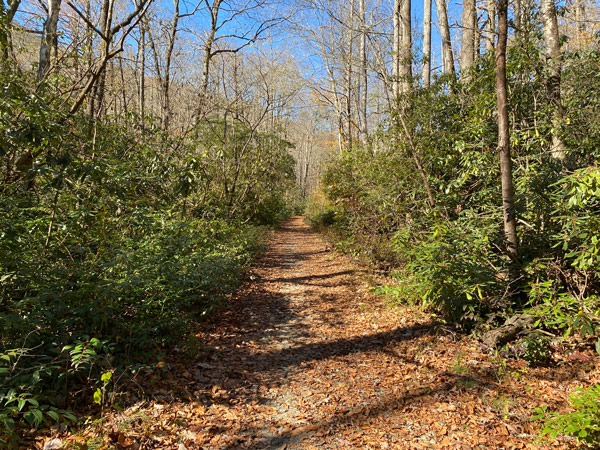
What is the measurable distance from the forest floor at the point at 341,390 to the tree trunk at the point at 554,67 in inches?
129

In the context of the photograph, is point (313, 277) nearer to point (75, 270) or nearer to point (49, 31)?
point (75, 270)

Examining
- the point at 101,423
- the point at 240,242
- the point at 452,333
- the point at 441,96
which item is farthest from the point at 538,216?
the point at 240,242

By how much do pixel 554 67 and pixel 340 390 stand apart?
237 inches

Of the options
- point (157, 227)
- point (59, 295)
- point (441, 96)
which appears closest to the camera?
point (59, 295)

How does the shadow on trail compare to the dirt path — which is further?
the shadow on trail

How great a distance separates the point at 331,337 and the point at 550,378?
2682 millimetres

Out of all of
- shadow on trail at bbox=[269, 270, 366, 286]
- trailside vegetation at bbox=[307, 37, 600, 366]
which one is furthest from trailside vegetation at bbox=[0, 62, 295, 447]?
trailside vegetation at bbox=[307, 37, 600, 366]

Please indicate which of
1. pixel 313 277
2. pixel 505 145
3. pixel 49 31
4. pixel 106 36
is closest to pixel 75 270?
pixel 106 36

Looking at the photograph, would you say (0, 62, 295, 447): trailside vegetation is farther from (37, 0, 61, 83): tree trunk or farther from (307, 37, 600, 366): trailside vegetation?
(307, 37, 600, 366): trailside vegetation

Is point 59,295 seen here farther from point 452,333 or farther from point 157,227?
point 452,333

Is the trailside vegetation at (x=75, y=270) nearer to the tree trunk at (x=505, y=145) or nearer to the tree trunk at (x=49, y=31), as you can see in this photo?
the tree trunk at (x=49, y=31)

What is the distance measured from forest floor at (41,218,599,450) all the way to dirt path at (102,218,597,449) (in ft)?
0.04

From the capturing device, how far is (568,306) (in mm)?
3848

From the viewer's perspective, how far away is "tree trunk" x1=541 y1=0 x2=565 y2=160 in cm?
517
